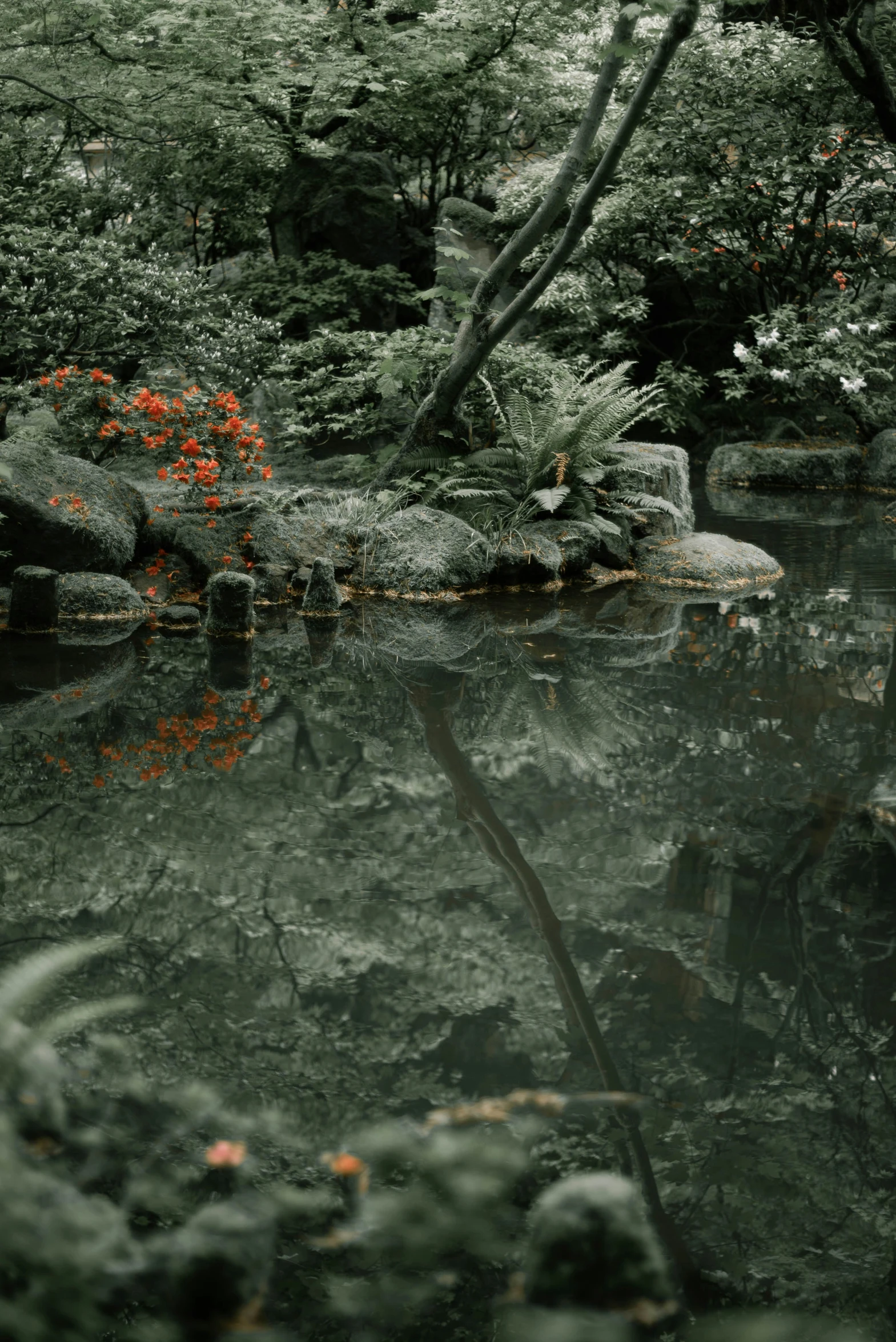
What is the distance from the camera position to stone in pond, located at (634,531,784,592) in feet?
31.1

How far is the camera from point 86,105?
1340 cm

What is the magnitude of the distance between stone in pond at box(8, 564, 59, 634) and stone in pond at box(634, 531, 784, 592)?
4851 millimetres

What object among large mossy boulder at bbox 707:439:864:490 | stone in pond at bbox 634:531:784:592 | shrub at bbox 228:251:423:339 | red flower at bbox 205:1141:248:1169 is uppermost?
shrub at bbox 228:251:423:339

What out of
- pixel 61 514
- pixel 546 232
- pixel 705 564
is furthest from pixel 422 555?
pixel 546 232

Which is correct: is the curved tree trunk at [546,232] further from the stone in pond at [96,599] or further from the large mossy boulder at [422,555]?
the stone in pond at [96,599]

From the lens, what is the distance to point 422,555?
907cm

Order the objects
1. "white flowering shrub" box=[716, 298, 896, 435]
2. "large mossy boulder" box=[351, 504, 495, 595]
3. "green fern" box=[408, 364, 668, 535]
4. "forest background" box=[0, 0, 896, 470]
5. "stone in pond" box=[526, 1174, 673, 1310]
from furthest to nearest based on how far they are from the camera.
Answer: "white flowering shrub" box=[716, 298, 896, 435]
"forest background" box=[0, 0, 896, 470]
"green fern" box=[408, 364, 668, 535]
"large mossy boulder" box=[351, 504, 495, 595]
"stone in pond" box=[526, 1174, 673, 1310]

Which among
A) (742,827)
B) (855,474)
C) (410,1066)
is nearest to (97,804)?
(410,1066)

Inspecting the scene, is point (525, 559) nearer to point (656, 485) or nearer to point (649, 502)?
point (649, 502)

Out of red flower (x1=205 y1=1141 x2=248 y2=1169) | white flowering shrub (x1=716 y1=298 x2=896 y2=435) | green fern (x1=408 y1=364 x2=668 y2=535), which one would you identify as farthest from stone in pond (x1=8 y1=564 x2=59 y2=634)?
white flowering shrub (x1=716 y1=298 x2=896 y2=435)

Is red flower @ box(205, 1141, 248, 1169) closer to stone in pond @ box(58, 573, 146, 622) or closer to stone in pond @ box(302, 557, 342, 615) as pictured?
stone in pond @ box(58, 573, 146, 622)

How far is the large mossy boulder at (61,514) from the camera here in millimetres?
7789

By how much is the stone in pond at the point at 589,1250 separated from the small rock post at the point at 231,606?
602 centimetres

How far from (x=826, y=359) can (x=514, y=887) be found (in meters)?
13.2
